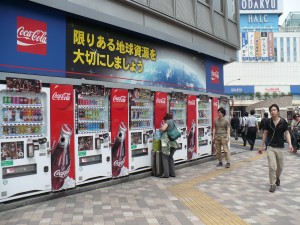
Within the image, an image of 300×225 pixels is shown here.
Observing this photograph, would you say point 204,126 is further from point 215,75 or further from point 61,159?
point 61,159

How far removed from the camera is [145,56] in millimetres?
9117

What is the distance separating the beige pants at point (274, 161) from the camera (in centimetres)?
714

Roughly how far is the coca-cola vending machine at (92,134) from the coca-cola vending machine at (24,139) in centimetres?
76

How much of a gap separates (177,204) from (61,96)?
2.83m

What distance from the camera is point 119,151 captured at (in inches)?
303

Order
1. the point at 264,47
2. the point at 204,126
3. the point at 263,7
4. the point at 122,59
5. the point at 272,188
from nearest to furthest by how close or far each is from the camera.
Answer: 1. the point at 272,188
2. the point at 122,59
3. the point at 204,126
4. the point at 264,47
5. the point at 263,7

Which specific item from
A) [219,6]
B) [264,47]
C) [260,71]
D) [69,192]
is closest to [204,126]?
[219,6]

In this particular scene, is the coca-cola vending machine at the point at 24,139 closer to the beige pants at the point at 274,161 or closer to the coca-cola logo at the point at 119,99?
the coca-cola logo at the point at 119,99

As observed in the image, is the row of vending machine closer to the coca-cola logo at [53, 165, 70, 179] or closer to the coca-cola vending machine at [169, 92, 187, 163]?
the coca-cola logo at [53, 165, 70, 179]

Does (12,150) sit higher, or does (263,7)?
(263,7)

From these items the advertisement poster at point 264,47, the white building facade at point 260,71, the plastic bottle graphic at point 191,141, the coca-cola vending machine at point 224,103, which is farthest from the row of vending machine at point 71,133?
the advertisement poster at point 264,47

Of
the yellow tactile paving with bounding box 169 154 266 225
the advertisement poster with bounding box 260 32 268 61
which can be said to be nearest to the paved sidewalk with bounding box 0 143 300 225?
the yellow tactile paving with bounding box 169 154 266 225

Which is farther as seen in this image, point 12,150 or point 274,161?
point 274,161

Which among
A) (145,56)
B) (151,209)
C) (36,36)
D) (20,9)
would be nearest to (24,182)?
(151,209)
